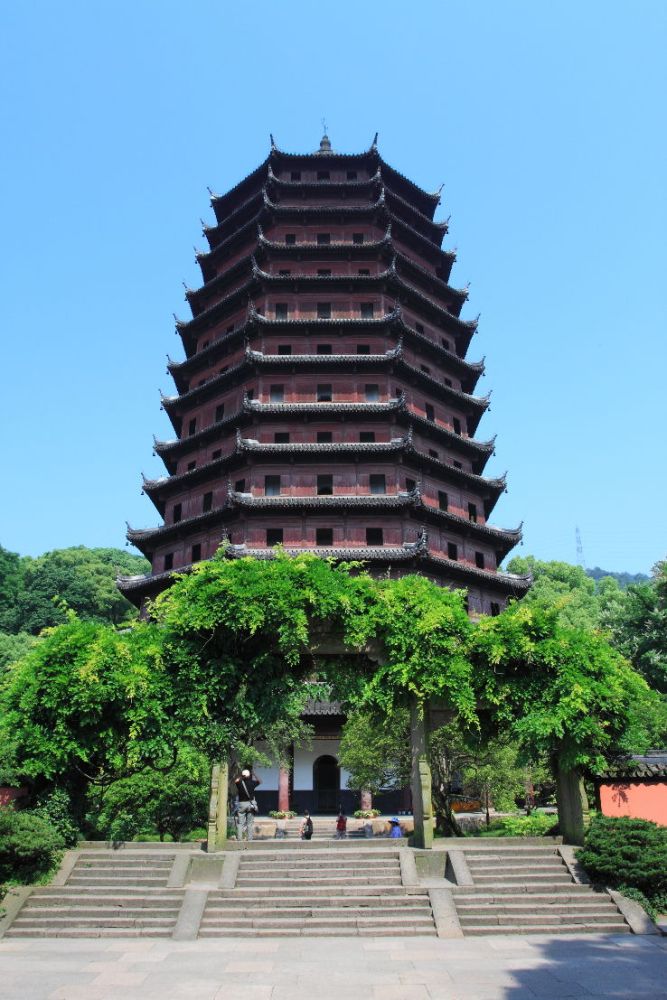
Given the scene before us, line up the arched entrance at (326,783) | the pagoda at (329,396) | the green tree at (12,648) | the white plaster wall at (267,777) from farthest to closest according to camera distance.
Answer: the green tree at (12,648) < the arched entrance at (326,783) < the white plaster wall at (267,777) < the pagoda at (329,396)

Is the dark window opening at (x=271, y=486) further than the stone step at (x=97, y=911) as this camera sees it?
Yes

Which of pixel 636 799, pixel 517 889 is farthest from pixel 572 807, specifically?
pixel 517 889

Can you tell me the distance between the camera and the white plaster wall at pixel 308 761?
32.6m

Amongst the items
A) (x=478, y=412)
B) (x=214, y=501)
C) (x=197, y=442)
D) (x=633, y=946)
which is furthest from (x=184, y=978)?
(x=478, y=412)

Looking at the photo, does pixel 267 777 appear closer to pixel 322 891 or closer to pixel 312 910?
pixel 322 891

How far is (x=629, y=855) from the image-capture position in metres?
13.6

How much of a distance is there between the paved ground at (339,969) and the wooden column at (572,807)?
3.70 m

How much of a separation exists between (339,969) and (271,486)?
23.9 metres

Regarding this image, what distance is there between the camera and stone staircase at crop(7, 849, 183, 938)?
12945mm

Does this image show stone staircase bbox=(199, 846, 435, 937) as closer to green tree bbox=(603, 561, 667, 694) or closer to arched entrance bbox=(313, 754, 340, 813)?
arched entrance bbox=(313, 754, 340, 813)

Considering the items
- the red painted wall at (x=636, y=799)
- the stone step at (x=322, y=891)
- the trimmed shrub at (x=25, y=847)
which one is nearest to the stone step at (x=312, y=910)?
the stone step at (x=322, y=891)

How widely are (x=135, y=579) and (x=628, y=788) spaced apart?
24984 millimetres

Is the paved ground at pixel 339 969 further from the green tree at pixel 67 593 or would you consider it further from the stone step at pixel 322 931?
the green tree at pixel 67 593

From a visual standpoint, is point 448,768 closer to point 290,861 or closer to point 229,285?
point 290,861
